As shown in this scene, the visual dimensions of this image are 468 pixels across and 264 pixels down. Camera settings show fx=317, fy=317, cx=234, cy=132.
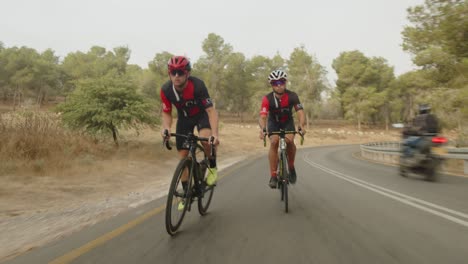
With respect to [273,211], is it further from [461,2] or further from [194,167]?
[461,2]

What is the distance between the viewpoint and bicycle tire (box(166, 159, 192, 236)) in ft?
12.5

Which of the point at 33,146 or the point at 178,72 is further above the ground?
the point at 178,72

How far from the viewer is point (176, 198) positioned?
13.5 ft

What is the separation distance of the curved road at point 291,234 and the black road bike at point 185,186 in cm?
22

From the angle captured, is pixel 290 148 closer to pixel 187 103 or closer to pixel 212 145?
pixel 212 145

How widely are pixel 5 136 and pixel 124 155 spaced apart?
627cm

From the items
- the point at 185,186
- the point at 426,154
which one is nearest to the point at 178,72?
the point at 185,186

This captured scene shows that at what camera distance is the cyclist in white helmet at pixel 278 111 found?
5.96 metres

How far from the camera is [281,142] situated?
5.74 metres

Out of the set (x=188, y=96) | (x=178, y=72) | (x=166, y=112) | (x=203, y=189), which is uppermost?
(x=178, y=72)

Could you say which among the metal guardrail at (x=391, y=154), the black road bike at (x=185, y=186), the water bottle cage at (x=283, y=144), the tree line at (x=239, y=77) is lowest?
the metal guardrail at (x=391, y=154)

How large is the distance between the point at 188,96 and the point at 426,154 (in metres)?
6.85

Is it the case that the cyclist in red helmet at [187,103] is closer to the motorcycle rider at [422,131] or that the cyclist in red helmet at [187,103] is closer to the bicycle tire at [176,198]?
the bicycle tire at [176,198]

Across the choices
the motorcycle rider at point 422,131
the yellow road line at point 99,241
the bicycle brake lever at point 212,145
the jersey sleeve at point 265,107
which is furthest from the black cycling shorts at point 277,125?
the motorcycle rider at point 422,131
